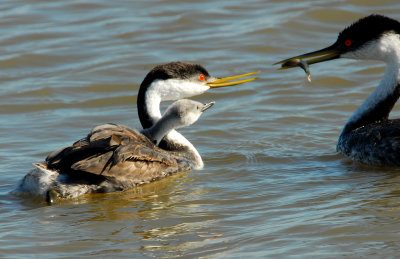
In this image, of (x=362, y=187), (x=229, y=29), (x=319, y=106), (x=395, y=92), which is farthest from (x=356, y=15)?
(x=362, y=187)

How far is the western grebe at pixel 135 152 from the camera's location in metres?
6.36

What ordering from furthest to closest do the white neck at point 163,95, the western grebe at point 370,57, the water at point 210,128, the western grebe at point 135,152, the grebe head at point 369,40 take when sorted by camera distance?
the grebe head at point 369,40 < the white neck at point 163,95 < the western grebe at point 370,57 < the western grebe at point 135,152 < the water at point 210,128

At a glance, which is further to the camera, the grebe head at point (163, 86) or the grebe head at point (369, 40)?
the grebe head at point (369, 40)

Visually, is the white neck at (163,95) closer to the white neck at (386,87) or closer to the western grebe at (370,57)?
the western grebe at (370,57)

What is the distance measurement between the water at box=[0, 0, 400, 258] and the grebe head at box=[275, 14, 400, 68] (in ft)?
3.14

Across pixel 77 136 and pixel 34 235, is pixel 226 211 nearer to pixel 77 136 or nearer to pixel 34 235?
pixel 34 235

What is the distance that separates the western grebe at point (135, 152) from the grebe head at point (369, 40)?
45.7 inches

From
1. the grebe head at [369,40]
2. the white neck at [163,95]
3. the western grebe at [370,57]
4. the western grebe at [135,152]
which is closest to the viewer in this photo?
the western grebe at [135,152]

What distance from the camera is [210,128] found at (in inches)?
343

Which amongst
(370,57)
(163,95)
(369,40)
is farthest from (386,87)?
(163,95)

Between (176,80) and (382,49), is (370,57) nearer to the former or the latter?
(382,49)

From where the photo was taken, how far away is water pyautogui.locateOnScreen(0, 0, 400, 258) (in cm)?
531

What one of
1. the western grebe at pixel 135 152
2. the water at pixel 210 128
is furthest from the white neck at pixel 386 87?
the western grebe at pixel 135 152

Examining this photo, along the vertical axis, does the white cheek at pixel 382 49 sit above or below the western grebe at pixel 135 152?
above
